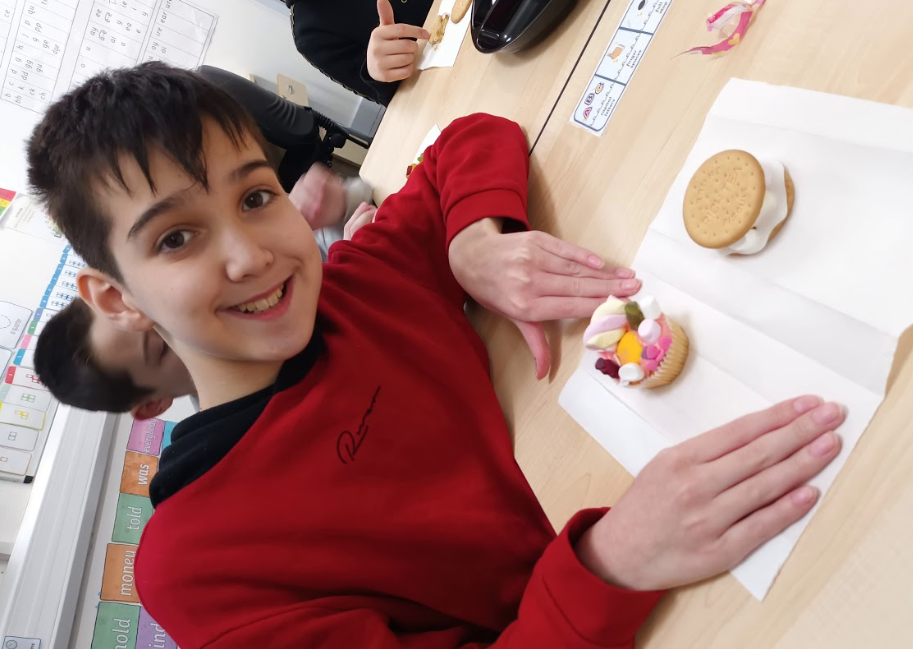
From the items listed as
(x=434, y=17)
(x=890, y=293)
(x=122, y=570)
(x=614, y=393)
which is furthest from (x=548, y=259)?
(x=122, y=570)

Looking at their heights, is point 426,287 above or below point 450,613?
above

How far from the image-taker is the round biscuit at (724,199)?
379 millimetres

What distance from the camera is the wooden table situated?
31 cm

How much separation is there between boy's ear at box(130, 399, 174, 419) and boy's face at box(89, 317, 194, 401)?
5cm

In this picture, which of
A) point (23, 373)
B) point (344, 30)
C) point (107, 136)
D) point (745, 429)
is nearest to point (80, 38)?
point (344, 30)

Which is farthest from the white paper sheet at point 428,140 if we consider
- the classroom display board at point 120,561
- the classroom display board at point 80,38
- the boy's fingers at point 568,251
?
the classroom display board at point 80,38

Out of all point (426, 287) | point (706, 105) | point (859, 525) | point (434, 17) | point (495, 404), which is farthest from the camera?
point (434, 17)

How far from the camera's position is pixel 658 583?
0.39 m

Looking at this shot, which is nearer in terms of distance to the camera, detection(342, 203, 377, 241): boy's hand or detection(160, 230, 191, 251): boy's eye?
detection(160, 230, 191, 251): boy's eye

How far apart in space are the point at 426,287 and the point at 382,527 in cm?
33

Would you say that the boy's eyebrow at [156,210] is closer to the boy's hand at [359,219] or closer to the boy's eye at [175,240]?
the boy's eye at [175,240]

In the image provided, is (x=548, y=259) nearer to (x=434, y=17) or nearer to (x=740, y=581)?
(x=740, y=581)

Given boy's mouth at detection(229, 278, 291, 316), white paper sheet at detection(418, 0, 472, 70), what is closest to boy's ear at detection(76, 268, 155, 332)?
boy's mouth at detection(229, 278, 291, 316)

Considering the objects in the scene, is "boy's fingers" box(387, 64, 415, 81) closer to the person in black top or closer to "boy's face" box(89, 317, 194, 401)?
the person in black top
